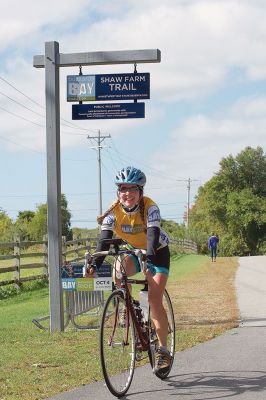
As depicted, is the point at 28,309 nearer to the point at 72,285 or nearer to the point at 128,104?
the point at 72,285

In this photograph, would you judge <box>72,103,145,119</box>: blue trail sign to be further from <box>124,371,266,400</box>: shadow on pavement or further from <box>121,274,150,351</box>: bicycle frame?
<box>124,371,266,400</box>: shadow on pavement

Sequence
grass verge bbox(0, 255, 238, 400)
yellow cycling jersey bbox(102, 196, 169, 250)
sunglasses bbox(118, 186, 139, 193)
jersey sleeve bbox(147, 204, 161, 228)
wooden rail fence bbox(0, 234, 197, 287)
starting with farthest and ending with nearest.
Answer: wooden rail fence bbox(0, 234, 197, 287) → grass verge bbox(0, 255, 238, 400) → yellow cycling jersey bbox(102, 196, 169, 250) → sunglasses bbox(118, 186, 139, 193) → jersey sleeve bbox(147, 204, 161, 228)

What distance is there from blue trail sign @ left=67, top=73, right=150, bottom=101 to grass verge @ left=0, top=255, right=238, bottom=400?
335 cm

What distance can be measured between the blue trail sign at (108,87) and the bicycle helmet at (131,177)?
4052mm

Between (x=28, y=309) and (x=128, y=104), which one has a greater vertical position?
(x=128, y=104)

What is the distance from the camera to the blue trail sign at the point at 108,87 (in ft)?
33.9

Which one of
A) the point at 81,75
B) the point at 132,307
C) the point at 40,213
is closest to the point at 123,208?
the point at 132,307

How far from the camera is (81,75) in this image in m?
10.5

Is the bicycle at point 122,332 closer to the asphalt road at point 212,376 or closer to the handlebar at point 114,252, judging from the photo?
the handlebar at point 114,252

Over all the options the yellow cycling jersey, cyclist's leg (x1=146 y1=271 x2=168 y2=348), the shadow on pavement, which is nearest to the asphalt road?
the shadow on pavement

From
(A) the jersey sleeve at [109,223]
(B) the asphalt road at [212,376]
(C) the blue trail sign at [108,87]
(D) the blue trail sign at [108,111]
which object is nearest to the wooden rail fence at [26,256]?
(D) the blue trail sign at [108,111]

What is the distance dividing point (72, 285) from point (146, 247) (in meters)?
3.74

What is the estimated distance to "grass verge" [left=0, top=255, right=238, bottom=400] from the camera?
6.72 metres

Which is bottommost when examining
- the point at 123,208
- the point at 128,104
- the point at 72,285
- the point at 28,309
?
the point at 28,309
